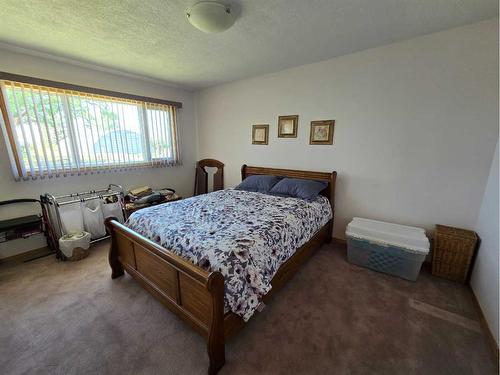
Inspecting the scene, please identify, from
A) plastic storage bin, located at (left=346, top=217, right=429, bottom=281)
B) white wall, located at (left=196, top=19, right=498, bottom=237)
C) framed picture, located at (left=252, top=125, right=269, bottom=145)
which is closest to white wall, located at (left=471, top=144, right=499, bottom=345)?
white wall, located at (left=196, top=19, right=498, bottom=237)

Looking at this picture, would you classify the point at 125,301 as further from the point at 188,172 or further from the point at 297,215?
the point at 188,172

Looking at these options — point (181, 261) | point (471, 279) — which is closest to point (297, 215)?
point (181, 261)

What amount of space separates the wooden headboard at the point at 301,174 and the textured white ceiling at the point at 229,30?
1481 millimetres

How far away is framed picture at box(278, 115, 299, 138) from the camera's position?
3033mm

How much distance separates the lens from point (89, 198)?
2.78 m

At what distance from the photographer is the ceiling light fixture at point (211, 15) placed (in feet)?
5.00

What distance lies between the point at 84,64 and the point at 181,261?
306cm

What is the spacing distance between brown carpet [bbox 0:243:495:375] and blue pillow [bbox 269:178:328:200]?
99 centimetres

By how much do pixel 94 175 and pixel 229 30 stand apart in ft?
8.88

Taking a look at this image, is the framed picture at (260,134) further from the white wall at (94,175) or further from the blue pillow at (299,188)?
the white wall at (94,175)

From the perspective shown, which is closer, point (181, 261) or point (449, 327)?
point (181, 261)

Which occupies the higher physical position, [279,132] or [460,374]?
[279,132]

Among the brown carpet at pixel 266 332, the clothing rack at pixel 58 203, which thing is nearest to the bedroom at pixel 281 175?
the brown carpet at pixel 266 332

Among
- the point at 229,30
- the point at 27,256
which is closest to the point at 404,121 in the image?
the point at 229,30
